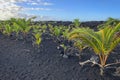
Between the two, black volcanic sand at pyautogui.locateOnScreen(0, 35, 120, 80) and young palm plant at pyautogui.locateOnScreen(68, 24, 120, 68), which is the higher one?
young palm plant at pyautogui.locateOnScreen(68, 24, 120, 68)

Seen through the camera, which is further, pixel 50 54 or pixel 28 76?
pixel 50 54

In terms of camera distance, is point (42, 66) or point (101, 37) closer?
point (101, 37)

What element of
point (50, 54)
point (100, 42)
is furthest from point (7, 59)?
point (100, 42)

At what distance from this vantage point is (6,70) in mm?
9133

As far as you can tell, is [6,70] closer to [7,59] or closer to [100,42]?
[7,59]

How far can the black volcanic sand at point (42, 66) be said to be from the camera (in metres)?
8.23

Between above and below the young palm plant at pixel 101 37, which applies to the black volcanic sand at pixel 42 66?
below

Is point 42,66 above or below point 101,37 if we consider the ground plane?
below

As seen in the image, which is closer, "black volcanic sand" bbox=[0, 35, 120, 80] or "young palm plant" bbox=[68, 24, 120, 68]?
"young palm plant" bbox=[68, 24, 120, 68]

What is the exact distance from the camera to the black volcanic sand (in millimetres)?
8234

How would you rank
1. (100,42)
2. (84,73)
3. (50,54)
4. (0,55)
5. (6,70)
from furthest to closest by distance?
(0,55) < (50,54) < (6,70) < (84,73) < (100,42)

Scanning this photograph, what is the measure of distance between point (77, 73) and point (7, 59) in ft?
9.80

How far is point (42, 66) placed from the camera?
9.09 meters

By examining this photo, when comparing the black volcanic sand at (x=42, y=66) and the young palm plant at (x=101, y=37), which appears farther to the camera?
the black volcanic sand at (x=42, y=66)
